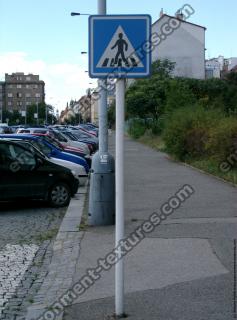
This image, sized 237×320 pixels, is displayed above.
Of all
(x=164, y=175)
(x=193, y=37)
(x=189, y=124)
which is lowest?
(x=164, y=175)

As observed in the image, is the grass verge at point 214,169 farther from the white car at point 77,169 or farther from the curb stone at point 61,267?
the curb stone at point 61,267

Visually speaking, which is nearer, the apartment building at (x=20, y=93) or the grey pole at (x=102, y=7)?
the grey pole at (x=102, y=7)

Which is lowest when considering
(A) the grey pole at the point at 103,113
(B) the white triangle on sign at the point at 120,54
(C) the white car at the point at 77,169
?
(C) the white car at the point at 77,169

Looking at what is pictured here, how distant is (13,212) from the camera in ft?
41.0

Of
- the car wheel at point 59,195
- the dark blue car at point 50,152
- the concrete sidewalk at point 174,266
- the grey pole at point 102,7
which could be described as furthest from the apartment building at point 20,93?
the grey pole at point 102,7

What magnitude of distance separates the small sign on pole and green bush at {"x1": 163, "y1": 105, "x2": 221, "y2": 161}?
696 inches

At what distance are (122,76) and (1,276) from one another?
3.24 m

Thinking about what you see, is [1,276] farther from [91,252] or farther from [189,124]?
[189,124]

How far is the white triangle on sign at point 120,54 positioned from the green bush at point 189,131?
58.0ft

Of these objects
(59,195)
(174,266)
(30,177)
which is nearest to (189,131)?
(59,195)

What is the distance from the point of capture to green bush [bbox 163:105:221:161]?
23984 mm

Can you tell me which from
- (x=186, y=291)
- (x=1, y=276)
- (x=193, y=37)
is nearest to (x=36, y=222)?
(x=1, y=276)

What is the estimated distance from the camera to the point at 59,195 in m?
13.2

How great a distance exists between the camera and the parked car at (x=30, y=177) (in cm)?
1242
